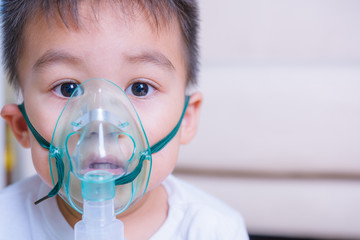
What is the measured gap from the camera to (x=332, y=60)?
4.13ft

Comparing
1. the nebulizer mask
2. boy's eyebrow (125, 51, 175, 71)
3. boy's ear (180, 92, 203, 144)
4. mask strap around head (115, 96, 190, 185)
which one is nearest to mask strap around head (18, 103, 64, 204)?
the nebulizer mask

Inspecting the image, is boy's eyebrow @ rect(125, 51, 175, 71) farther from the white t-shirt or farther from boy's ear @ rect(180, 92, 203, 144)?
the white t-shirt

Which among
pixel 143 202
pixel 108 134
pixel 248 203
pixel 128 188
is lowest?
pixel 248 203

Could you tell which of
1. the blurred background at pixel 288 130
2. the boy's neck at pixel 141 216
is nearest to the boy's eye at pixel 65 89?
the boy's neck at pixel 141 216

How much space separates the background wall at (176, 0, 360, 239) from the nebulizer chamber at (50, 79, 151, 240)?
52 cm

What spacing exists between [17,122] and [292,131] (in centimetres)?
77

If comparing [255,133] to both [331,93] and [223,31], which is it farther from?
[223,31]

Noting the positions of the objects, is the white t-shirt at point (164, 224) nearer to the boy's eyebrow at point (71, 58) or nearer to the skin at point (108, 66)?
the skin at point (108, 66)

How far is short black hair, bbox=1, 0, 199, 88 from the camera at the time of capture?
772 mm

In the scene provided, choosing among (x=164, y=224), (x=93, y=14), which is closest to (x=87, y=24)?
(x=93, y=14)

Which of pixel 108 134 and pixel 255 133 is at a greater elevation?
pixel 108 134

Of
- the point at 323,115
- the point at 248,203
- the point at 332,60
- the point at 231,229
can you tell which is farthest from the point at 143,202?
the point at 332,60

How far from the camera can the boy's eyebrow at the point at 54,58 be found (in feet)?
2.47

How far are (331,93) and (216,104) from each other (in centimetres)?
34
